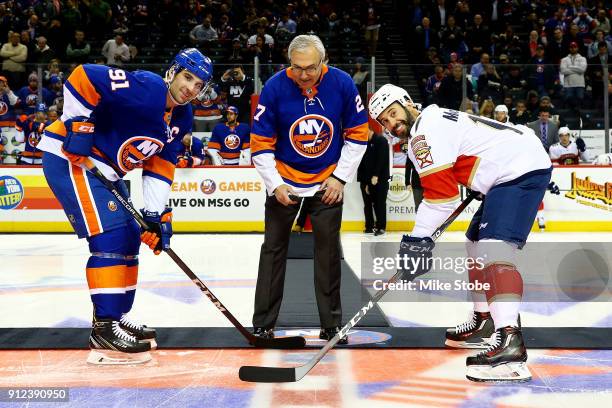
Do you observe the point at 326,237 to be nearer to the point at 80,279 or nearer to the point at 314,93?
the point at 314,93

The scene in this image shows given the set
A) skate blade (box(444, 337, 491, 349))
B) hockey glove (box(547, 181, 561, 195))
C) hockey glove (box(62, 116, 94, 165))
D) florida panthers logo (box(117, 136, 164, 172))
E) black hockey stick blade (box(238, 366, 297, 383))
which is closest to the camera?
black hockey stick blade (box(238, 366, 297, 383))

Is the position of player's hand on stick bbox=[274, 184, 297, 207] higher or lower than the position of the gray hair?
lower

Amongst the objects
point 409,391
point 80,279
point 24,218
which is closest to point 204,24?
point 24,218

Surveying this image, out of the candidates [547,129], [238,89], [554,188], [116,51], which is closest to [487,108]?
[547,129]

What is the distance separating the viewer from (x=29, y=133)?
10.7m

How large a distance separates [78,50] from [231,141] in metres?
4.33

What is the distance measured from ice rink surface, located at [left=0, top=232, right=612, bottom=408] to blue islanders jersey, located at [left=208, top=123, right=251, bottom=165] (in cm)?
508

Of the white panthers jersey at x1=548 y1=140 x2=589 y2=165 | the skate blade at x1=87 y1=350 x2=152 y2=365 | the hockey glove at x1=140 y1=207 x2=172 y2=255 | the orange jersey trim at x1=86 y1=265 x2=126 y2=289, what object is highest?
the hockey glove at x1=140 y1=207 x2=172 y2=255

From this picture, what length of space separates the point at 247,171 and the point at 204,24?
4883 mm

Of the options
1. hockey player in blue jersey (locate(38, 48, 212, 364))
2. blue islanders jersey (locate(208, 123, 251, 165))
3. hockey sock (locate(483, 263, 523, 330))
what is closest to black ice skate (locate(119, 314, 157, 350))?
hockey player in blue jersey (locate(38, 48, 212, 364))

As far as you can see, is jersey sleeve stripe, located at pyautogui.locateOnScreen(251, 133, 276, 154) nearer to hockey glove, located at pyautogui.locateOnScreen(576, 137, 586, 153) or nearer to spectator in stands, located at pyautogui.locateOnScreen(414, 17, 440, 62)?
hockey glove, located at pyautogui.locateOnScreen(576, 137, 586, 153)

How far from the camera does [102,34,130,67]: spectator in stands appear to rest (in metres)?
13.5

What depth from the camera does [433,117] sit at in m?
3.77

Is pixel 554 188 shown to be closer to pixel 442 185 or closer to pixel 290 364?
pixel 442 185
